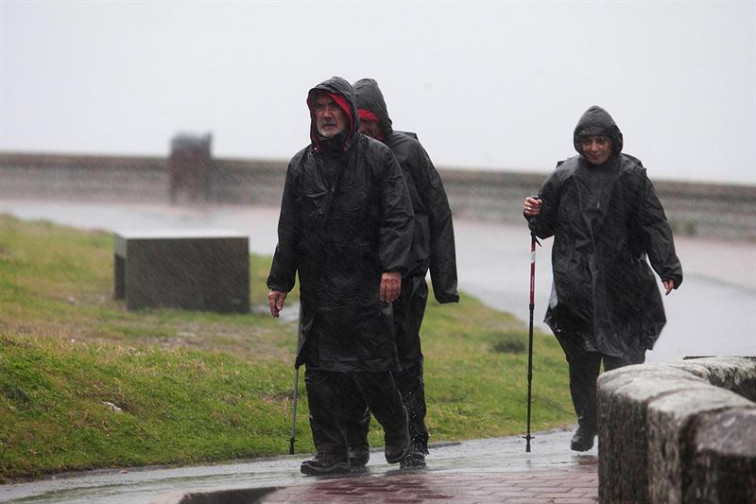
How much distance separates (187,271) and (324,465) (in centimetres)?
724

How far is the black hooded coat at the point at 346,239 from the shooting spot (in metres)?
8.07

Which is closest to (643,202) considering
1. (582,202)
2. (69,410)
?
(582,202)

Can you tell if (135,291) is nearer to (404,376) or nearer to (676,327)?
(676,327)

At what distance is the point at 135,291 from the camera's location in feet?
49.2

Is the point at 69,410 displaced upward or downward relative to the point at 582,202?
downward

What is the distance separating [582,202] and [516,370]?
3876 millimetres

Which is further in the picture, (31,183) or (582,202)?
(31,183)

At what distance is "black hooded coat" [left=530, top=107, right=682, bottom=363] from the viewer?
929cm

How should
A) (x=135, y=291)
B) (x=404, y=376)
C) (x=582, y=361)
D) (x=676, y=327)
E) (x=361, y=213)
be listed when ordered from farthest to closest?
(x=676, y=327) < (x=135, y=291) < (x=582, y=361) < (x=404, y=376) < (x=361, y=213)

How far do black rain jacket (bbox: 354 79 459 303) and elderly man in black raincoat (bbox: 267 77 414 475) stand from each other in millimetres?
708

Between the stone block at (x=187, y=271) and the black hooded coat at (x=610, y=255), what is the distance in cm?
623

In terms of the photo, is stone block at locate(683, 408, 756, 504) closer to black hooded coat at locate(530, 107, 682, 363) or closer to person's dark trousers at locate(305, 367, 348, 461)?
person's dark trousers at locate(305, 367, 348, 461)

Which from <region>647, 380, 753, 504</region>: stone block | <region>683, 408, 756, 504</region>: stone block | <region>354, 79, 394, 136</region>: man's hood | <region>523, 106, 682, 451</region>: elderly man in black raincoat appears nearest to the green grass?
<region>523, 106, 682, 451</region>: elderly man in black raincoat

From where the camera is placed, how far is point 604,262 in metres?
9.33
